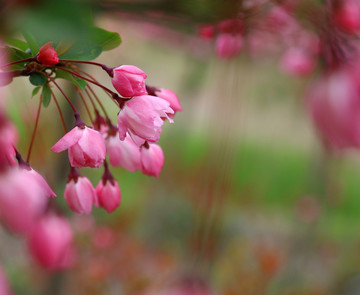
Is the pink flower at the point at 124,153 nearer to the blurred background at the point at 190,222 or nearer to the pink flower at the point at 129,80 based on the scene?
the pink flower at the point at 129,80

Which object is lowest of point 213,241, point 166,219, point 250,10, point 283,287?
point 166,219

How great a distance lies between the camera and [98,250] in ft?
8.04

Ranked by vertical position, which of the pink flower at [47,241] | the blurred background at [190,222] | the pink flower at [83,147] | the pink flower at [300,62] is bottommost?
the blurred background at [190,222]

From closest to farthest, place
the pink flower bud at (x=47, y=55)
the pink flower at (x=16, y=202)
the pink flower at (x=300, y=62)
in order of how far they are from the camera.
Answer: the pink flower at (x=16, y=202), the pink flower bud at (x=47, y=55), the pink flower at (x=300, y=62)

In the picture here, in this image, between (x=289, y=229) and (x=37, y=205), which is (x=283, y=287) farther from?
(x=37, y=205)

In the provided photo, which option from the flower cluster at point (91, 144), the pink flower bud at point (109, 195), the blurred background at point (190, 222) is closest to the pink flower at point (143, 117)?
the flower cluster at point (91, 144)

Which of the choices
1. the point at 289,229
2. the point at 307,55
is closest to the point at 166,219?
the point at 289,229

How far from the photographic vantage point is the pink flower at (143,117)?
0.40 meters

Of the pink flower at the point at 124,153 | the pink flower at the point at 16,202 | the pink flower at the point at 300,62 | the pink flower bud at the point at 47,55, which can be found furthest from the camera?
the pink flower at the point at 300,62

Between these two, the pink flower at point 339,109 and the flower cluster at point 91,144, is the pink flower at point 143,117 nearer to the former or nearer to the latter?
→ the flower cluster at point 91,144

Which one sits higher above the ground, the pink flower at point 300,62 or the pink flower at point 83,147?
the pink flower at point 83,147

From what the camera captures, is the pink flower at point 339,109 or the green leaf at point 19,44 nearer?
the pink flower at point 339,109

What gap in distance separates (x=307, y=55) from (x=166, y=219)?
89.7 inches

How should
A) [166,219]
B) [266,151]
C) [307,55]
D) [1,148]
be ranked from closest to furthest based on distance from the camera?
[1,148] → [307,55] → [166,219] → [266,151]
